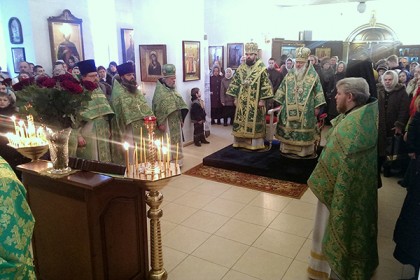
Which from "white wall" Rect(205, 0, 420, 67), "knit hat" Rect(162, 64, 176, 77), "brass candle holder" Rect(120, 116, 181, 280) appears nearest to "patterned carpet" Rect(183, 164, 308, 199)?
"knit hat" Rect(162, 64, 176, 77)

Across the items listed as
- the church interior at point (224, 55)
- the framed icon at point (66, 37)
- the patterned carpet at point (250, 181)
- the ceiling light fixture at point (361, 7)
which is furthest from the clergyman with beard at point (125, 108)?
the ceiling light fixture at point (361, 7)

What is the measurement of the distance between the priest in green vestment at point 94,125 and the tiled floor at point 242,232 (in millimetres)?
1096

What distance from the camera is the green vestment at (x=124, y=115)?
4992mm

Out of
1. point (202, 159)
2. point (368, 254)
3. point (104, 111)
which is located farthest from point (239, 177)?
point (368, 254)

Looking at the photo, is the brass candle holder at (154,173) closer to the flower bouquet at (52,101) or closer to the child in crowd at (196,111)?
the flower bouquet at (52,101)

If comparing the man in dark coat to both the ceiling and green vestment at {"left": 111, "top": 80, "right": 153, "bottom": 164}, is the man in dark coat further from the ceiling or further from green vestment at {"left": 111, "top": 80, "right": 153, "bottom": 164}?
the ceiling

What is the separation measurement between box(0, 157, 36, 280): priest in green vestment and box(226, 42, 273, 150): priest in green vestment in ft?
18.0

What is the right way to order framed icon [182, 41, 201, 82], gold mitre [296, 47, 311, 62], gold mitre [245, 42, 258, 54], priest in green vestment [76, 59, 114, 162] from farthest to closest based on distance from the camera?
framed icon [182, 41, 201, 82] → gold mitre [245, 42, 258, 54] → gold mitre [296, 47, 311, 62] → priest in green vestment [76, 59, 114, 162]

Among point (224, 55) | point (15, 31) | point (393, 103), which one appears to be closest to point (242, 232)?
point (393, 103)

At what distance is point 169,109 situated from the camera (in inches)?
224

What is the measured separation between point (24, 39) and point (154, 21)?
3404 mm

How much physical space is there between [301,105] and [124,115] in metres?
2.94

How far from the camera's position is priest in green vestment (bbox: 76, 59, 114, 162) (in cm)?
416

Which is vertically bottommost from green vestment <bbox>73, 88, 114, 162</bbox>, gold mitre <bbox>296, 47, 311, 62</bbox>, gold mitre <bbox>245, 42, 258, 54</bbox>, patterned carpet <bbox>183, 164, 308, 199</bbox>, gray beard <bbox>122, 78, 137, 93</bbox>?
patterned carpet <bbox>183, 164, 308, 199</bbox>
